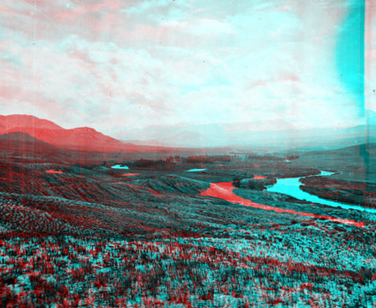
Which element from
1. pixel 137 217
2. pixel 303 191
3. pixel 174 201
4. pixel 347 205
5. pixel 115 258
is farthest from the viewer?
pixel 303 191

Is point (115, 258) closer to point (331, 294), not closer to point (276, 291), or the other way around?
point (276, 291)

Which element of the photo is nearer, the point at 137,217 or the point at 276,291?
the point at 276,291

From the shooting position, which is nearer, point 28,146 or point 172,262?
point 172,262

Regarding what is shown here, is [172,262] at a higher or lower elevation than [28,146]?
lower

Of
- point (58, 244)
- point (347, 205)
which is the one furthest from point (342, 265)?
point (347, 205)

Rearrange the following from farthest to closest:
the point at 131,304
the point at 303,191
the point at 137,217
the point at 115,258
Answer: the point at 303,191 < the point at 137,217 < the point at 115,258 < the point at 131,304

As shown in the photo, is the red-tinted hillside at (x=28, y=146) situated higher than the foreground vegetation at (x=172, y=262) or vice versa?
the red-tinted hillside at (x=28, y=146)

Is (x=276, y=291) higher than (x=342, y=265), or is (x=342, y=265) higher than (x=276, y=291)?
(x=276, y=291)

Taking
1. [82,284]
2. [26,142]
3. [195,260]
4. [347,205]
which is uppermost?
[26,142]

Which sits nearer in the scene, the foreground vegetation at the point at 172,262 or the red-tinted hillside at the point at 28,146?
the foreground vegetation at the point at 172,262

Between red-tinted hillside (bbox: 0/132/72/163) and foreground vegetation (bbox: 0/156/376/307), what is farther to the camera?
red-tinted hillside (bbox: 0/132/72/163)

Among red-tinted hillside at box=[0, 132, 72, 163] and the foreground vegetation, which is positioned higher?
red-tinted hillside at box=[0, 132, 72, 163]
